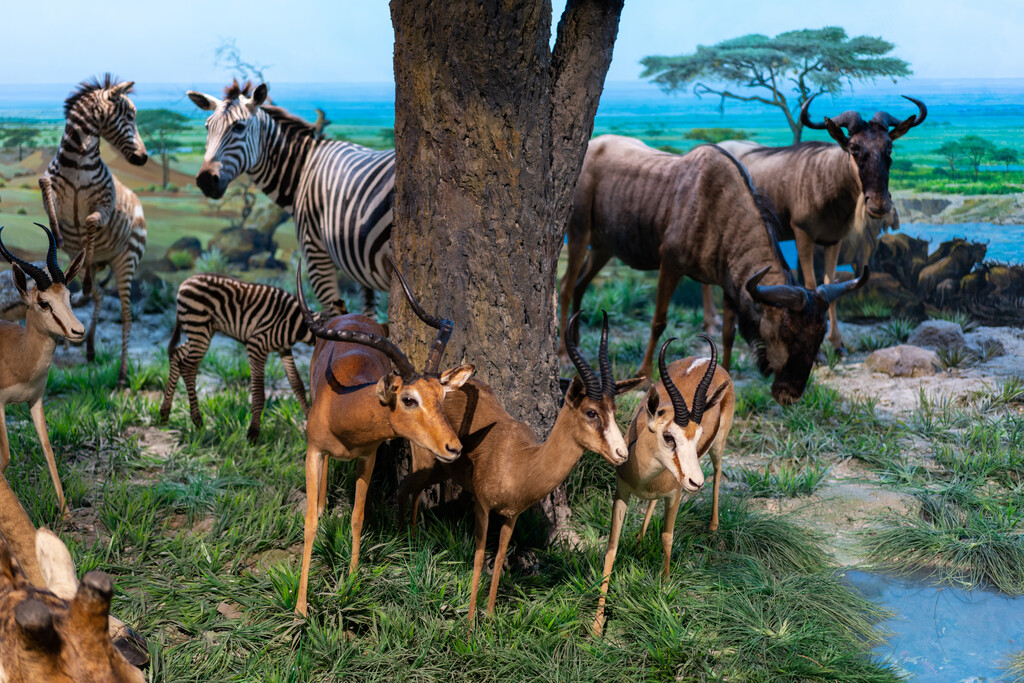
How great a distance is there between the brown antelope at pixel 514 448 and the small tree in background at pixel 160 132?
8.27 metres

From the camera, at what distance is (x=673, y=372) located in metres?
3.93

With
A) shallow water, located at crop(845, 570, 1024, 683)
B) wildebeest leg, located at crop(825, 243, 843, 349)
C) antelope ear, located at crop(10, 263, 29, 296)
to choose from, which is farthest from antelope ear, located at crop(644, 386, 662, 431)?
wildebeest leg, located at crop(825, 243, 843, 349)

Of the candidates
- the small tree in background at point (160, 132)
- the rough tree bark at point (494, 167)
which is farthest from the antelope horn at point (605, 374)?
the small tree in background at point (160, 132)

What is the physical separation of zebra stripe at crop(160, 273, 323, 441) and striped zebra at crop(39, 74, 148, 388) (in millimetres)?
1285

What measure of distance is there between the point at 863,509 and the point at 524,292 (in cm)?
250

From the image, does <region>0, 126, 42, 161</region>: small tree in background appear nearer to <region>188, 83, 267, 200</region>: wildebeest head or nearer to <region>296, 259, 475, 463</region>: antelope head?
<region>188, 83, 267, 200</region>: wildebeest head

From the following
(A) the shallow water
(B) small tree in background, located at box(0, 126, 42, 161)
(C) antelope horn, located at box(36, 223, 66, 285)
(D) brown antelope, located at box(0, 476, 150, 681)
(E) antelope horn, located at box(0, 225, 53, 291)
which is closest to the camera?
(D) brown antelope, located at box(0, 476, 150, 681)

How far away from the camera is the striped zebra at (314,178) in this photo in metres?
5.34

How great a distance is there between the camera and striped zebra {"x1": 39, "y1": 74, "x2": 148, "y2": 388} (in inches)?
235

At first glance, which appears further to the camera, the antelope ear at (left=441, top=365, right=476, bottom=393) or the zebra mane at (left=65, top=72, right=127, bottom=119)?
the zebra mane at (left=65, top=72, right=127, bottom=119)

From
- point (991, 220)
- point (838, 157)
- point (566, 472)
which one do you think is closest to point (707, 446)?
point (566, 472)

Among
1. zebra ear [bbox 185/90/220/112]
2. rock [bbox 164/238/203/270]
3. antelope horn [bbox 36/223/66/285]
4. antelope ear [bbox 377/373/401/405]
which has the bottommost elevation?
rock [bbox 164/238/203/270]

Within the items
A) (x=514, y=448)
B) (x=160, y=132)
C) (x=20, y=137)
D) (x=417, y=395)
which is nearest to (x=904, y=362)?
(x=514, y=448)

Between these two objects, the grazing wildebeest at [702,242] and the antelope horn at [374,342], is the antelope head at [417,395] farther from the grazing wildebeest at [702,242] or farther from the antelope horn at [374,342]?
the grazing wildebeest at [702,242]
